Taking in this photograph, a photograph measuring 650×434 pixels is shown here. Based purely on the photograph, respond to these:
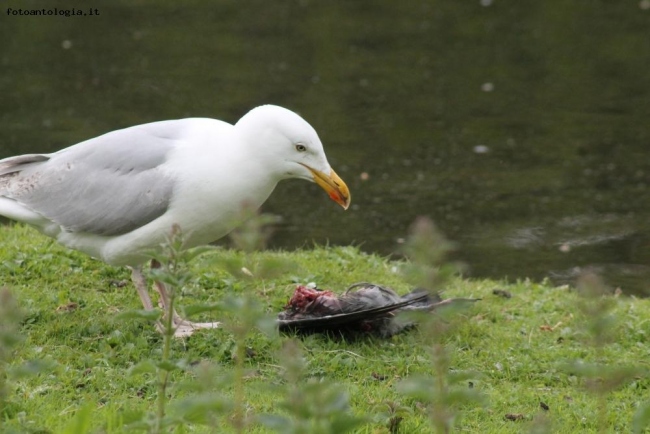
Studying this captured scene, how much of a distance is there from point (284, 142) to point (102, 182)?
94cm

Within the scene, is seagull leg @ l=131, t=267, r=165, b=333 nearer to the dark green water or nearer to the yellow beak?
the yellow beak

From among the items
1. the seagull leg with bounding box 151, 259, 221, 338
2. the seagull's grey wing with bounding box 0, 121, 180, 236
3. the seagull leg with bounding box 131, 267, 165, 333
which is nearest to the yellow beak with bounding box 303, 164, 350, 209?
the seagull's grey wing with bounding box 0, 121, 180, 236

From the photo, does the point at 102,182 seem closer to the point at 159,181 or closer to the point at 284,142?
the point at 159,181

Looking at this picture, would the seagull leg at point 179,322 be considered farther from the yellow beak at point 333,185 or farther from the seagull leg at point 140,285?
the yellow beak at point 333,185

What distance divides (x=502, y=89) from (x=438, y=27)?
7.64ft

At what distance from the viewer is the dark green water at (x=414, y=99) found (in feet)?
28.6

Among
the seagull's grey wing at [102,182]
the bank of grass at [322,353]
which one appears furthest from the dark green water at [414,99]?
the seagull's grey wing at [102,182]

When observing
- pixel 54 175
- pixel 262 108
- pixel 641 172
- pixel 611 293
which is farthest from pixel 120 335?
pixel 641 172

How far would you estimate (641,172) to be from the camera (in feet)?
32.2

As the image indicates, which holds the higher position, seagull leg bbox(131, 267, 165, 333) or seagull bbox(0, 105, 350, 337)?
seagull bbox(0, 105, 350, 337)

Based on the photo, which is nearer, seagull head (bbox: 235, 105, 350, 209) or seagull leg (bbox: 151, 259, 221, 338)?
seagull head (bbox: 235, 105, 350, 209)

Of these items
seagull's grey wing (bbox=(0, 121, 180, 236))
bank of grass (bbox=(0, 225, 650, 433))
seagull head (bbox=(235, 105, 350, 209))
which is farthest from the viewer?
seagull's grey wing (bbox=(0, 121, 180, 236))

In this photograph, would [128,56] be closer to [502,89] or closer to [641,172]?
[502,89]

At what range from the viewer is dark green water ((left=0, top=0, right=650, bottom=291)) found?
28.6ft
